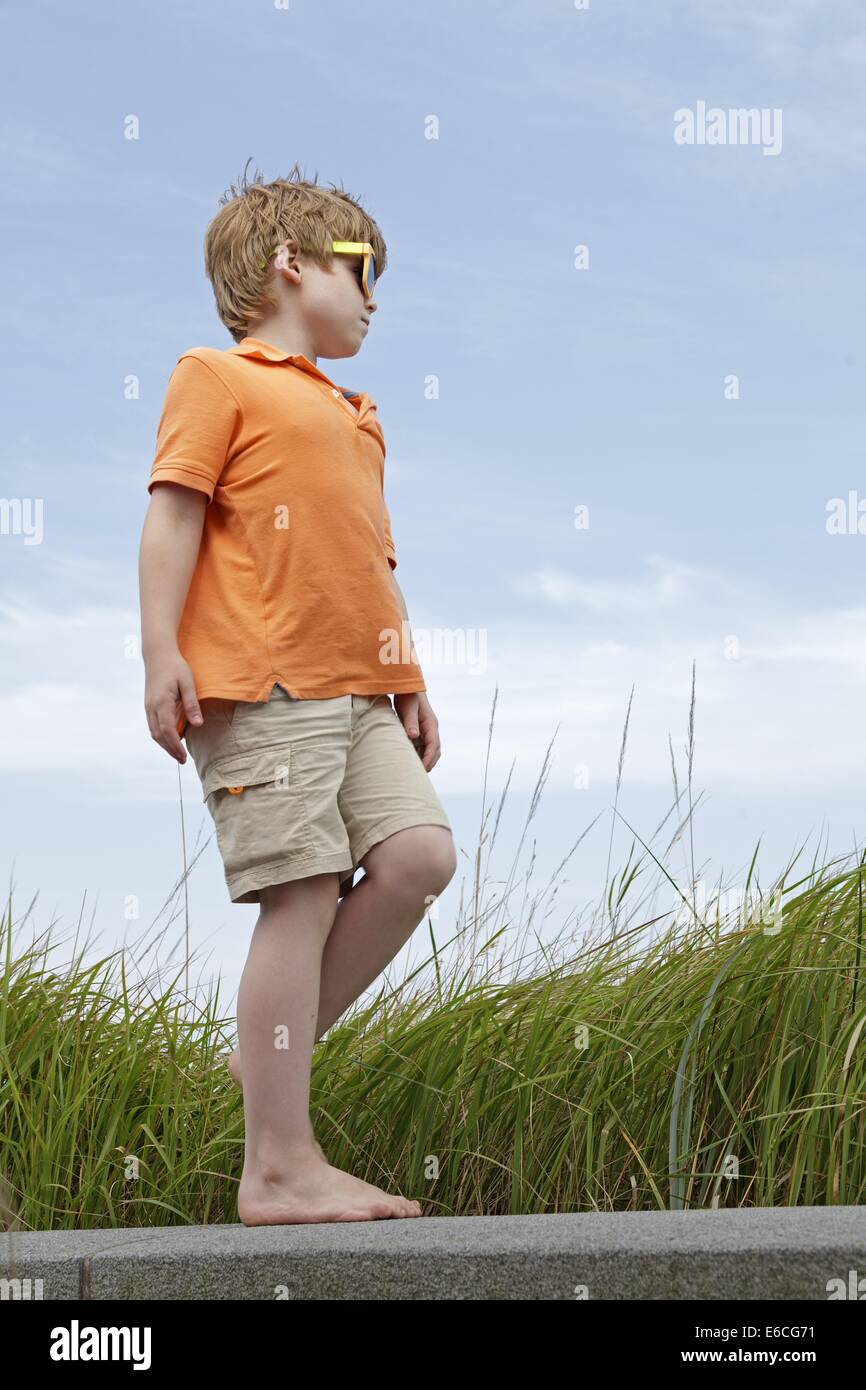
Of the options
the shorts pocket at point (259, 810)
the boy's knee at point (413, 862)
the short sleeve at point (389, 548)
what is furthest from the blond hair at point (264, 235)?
the boy's knee at point (413, 862)

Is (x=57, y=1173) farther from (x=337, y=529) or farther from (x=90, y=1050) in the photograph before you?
(x=337, y=529)

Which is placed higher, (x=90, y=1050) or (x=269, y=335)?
(x=269, y=335)

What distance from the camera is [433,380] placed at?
3262mm

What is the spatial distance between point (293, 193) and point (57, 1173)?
2220mm

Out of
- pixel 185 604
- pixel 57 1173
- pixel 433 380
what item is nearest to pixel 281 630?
pixel 185 604

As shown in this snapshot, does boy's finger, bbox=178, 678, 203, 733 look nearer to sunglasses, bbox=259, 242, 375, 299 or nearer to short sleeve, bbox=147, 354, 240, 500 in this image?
short sleeve, bbox=147, 354, 240, 500

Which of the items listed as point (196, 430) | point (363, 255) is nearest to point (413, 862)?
point (196, 430)

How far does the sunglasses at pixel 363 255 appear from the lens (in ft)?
8.51

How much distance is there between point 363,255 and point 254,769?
3.53ft

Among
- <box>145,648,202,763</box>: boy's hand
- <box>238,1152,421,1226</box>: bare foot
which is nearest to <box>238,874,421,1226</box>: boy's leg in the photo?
<box>238,1152,421,1226</box>: bare foot

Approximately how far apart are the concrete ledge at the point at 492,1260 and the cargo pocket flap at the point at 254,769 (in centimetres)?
71
